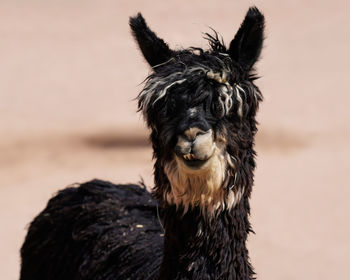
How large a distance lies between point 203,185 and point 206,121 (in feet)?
0.97

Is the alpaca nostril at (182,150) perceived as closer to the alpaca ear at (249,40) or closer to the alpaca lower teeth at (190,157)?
the alpaca lower teeth at (190,157)

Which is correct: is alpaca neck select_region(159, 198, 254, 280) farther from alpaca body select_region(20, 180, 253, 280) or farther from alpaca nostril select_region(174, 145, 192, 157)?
alpaca nostril select_region(174, 145, 192, 157)

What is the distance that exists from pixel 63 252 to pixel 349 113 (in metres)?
9.17

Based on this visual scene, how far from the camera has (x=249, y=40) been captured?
13.0ft

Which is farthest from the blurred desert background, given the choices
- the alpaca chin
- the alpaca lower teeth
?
the alpaca lower teeth

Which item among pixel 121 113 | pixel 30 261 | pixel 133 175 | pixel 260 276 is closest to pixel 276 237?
pixel 260 276

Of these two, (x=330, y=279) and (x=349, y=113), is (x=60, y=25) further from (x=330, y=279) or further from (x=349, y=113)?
(x=330, y=279)

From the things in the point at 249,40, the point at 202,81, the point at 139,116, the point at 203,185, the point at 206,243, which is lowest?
the point at 206,243

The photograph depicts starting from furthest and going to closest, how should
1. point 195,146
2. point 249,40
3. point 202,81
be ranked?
point 249,40
point 202,81
point 195,146

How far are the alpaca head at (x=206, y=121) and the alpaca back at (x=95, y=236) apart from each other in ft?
3.48

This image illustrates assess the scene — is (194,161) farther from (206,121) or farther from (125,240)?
(125,240)

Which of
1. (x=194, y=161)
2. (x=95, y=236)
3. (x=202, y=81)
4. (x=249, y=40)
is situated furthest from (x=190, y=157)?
(x=95, y=236)

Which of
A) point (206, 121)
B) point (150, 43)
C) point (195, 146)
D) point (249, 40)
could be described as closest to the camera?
point (195, 146)

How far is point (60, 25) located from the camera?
1994cm
